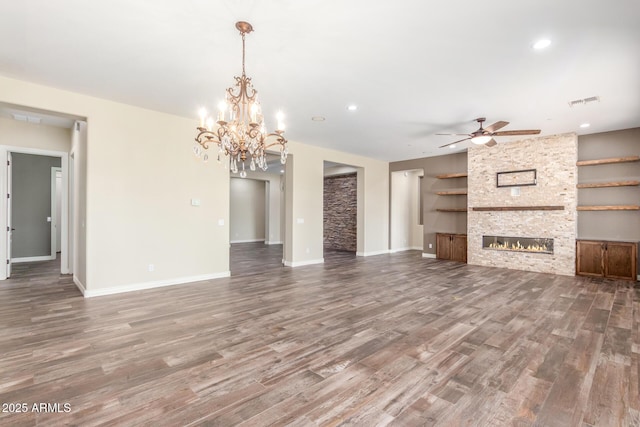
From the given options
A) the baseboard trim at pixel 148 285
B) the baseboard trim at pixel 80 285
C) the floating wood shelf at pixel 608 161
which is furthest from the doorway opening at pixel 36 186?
the floating wood shelf at pixel 608 161

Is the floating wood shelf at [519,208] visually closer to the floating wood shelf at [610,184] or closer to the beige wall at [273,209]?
the floating wood shelf at [610,184]

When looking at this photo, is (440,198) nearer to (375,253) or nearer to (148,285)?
(375,253)

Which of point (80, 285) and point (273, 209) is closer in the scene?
point (80, 285)

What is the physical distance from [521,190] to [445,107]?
3.58 metres

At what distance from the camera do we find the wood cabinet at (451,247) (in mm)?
8047

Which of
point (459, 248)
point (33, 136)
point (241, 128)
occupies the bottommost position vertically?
point (459, 248)

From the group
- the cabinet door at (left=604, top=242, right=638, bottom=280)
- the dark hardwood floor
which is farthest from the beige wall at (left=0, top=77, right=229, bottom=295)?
the cabinet door at (left=604, top=242, right=638, bottom=280)

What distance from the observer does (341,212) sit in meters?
10.8

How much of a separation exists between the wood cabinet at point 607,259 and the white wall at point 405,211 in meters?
4.90

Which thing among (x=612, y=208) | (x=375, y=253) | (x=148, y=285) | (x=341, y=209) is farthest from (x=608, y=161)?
(x=148, y=285)

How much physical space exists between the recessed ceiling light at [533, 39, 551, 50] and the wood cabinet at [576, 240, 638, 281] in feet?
16.3

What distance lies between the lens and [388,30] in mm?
2855

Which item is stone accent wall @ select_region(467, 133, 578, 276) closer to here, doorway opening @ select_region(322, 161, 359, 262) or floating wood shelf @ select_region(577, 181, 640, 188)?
floating wood shelf @ select_region(577, 181, 640, 188)

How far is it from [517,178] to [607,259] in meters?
2.30
